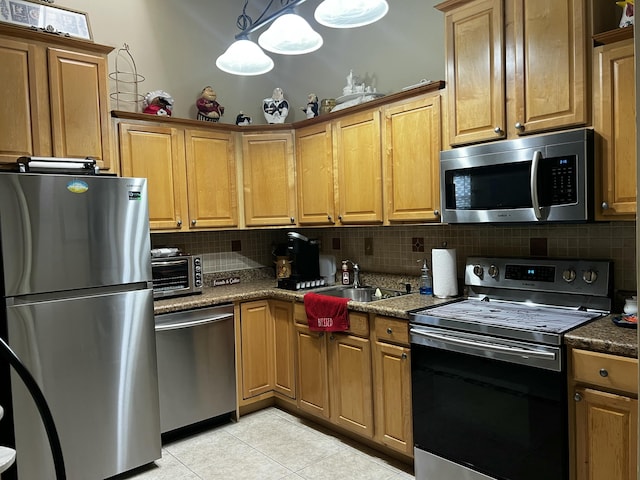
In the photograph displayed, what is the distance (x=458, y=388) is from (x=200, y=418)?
68.5 inches

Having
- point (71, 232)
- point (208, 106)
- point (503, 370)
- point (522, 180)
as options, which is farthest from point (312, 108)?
point (503, 370)

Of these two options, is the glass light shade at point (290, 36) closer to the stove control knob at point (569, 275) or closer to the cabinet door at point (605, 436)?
the stove control knob at point (569, 275)

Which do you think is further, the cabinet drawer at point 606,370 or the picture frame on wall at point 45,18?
the picture frame on wall at point 45,18

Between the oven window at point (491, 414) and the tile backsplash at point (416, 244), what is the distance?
74 cm

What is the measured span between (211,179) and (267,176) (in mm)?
429

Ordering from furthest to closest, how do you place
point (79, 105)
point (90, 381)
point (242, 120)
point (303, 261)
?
1. point (242, 120)
2. point (303, 261)
3. point (79, 105)
4. point (90, 381)

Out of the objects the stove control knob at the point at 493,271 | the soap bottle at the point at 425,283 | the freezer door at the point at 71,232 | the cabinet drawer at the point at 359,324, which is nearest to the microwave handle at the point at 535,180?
the stove control knob at the point at 493,271

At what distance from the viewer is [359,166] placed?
305 cm

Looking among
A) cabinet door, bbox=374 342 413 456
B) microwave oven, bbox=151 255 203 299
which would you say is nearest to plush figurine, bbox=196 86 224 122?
microwave oven, bbox=151 255 203 299

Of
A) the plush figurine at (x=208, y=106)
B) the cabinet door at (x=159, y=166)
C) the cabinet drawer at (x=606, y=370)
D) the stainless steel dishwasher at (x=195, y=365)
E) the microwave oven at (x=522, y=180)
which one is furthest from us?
the plush figurine at (x=208, y=106)

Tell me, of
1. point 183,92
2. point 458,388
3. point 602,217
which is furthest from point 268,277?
point 602,217

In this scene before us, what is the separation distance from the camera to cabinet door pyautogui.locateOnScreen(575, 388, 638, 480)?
1.71 metres

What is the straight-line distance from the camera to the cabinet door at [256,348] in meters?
3.27

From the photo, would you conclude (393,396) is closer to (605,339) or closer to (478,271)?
(478,271)
